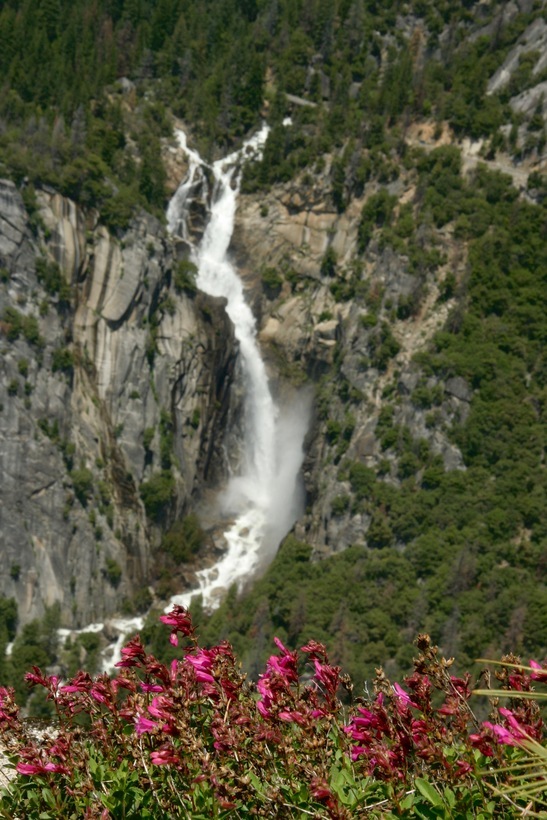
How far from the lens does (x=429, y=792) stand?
794cm

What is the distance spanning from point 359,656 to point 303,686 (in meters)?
64.0

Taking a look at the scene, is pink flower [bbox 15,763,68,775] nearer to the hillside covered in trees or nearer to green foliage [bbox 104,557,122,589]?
the hillside covered in trees

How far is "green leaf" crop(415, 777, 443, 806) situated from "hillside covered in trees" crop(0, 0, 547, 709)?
197 ft

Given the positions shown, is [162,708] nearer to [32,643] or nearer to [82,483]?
[32,643]

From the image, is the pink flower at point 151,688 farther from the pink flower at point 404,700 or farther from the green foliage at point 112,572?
the green foliage at point 112,572

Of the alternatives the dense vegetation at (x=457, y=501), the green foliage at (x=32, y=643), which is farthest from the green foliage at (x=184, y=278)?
the green foliage at (x=32, y=643)

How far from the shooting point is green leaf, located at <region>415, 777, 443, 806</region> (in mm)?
7906

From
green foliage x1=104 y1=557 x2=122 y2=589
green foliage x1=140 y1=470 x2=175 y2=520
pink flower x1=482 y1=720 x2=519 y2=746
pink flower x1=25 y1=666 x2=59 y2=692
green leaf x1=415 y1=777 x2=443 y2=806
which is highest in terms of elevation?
pink flower x1=482 y1=720 x2=519 y2=746

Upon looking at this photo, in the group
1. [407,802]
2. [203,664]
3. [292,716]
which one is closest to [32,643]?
[203,664]

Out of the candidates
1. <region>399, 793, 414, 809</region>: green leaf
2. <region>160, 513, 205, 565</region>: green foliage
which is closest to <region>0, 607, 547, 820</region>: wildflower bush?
<region>399, 793, 414, 809</region>: green leaf

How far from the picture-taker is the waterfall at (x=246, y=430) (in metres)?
89.1

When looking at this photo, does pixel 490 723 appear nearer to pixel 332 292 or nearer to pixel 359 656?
pixel 359 656

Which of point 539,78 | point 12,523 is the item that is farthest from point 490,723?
point 539,78

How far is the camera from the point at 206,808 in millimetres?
8320
